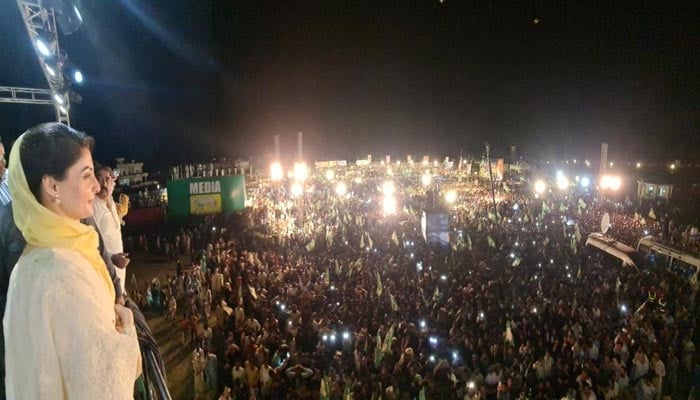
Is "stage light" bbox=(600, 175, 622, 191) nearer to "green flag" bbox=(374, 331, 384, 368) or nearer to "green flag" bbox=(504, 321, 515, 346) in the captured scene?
"green flag" bbox=(504, 321, 515, 346)

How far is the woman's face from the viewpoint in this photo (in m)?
1.25

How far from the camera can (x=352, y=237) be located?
50.6 ft

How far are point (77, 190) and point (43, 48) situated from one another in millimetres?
9172

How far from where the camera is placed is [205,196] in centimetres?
1939

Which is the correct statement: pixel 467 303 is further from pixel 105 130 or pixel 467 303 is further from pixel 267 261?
pixel 105 130

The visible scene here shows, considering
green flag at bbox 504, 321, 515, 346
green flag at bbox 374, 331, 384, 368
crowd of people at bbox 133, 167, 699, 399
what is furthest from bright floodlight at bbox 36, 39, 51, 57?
green flag at bbox 504, 321, 515, 346

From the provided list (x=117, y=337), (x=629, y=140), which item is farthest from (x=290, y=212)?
(x=629, y=140)

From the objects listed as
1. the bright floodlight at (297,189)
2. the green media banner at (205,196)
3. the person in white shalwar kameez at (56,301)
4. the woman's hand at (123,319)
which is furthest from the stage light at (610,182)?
the person in white shalwar kameez at (56,301)

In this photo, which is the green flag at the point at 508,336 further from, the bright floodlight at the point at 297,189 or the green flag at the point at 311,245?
the bright floodlight at the point at 297,189

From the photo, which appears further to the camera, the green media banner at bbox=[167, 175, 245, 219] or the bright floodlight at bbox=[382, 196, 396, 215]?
the bright floodlight at bbox=[382, 196, 396, 215]

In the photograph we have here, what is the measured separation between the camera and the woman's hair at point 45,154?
1.22 meters

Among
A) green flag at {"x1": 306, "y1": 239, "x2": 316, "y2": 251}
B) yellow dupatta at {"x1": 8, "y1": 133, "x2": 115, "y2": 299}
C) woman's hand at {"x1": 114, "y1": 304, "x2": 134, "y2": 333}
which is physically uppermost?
yellow dupatta at {"x1": 8, "y1": 133, "x2": 115, "y2": 299}

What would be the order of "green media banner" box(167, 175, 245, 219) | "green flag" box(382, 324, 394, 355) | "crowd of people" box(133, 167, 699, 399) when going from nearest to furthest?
"crowd of people" box(133, 167, 699, 399)
"green flag" box(382, 324, 394, 355)
"green media banner" box(167, 175, 245, 219)

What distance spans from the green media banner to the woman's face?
18847 millimetres
